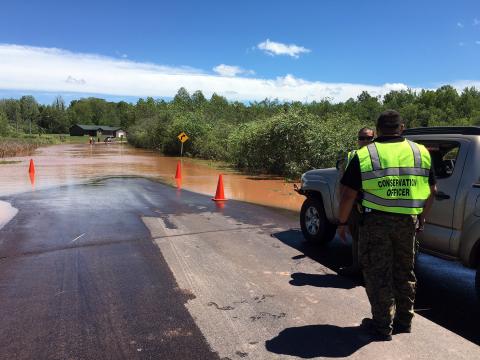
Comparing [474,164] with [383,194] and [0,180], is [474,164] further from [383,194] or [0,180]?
[0,180]

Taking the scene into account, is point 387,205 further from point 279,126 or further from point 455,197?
point 279,126

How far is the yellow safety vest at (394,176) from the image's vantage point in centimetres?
363

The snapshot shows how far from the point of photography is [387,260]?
3.72 metres

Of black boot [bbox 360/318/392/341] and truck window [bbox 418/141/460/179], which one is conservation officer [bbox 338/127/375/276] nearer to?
truck window [bbox 418/141/460/179]

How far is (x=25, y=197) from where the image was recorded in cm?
1288

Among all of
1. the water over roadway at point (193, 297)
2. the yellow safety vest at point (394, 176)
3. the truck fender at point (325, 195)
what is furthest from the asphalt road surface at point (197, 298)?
the yellow safety vest at point (394, 176)

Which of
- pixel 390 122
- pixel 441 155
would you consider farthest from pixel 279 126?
pixel 390 122

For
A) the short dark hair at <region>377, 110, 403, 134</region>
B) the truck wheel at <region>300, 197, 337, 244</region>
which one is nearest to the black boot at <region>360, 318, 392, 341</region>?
the short dark hair at <region>377, 110, 403, 134</region>

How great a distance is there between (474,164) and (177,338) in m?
3.59

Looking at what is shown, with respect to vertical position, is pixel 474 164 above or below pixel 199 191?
above

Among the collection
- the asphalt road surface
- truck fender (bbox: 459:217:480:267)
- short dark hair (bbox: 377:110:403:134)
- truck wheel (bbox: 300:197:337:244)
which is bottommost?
the asphalt road surface

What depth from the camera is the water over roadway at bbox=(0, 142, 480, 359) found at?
3.69 metres

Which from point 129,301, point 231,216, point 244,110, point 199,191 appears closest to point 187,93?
point 244,110

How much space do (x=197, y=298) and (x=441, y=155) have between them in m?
3.49
